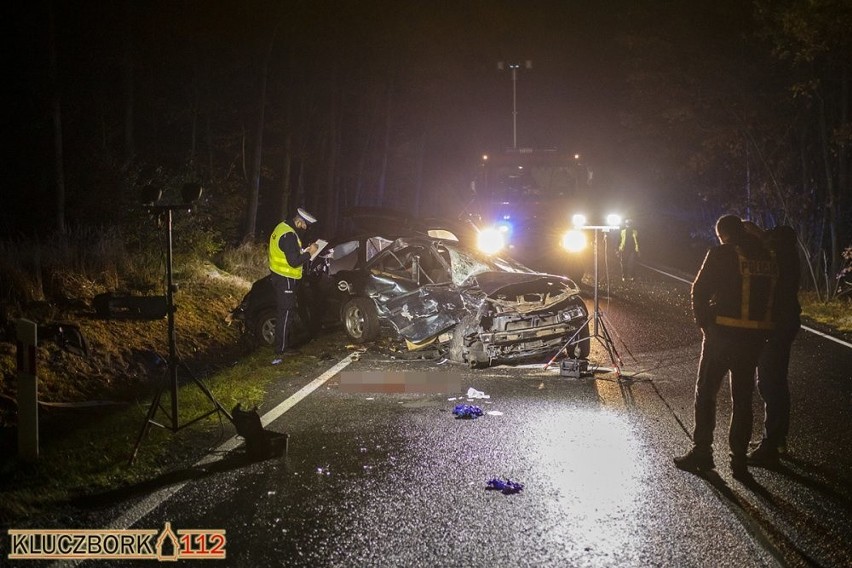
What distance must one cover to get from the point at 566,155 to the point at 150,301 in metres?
16.0

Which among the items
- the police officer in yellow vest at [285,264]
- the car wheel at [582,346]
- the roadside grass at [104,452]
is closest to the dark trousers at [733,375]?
the roadside grass at [104,452]

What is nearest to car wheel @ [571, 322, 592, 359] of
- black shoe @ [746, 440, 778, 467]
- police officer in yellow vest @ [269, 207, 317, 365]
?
police officer in yellow vest @ [269, 207, 317, 365]

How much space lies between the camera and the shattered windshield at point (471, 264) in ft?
33.5

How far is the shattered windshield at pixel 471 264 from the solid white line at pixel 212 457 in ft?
6.63

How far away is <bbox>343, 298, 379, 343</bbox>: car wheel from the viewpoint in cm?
1083

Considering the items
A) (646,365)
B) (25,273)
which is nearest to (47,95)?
(25,273)

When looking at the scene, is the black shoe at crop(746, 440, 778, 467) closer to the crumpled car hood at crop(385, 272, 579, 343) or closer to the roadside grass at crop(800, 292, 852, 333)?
the crumpled car hood at crop(385, 272, 579, 343)

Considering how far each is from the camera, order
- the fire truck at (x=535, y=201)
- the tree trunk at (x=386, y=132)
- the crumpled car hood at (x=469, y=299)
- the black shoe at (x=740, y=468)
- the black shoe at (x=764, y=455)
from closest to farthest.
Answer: the black shoe at (x=740, y=468) → the black shoe at (x=764, y=455) → the crumpled car hood at (x=469, y=299) → the fire truck at (x=535, y=201) → the tree trunk at (x=386, y=132)

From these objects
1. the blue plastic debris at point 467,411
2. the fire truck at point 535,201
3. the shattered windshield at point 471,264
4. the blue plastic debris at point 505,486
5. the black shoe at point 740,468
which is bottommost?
the blue plastic debris at point 467,411

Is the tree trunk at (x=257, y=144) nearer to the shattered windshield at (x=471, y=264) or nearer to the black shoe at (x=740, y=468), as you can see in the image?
the shattered windshield at (x=471, y=264)

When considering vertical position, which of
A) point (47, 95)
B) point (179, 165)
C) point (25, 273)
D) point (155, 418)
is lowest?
point (155, 418)

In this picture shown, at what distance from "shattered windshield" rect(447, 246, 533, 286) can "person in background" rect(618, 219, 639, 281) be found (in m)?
9.73

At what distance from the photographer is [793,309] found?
583 centimetres

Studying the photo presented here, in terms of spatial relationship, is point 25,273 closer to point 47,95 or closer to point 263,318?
point 263,318
